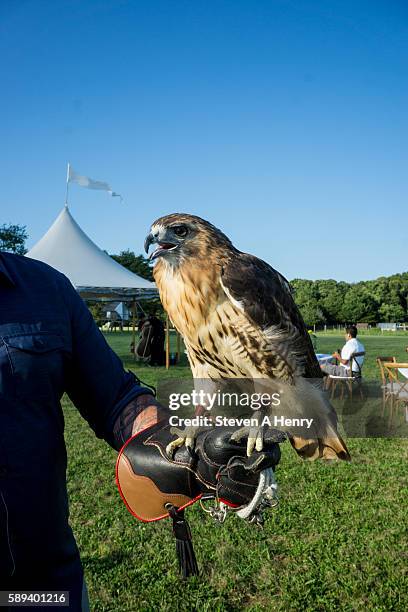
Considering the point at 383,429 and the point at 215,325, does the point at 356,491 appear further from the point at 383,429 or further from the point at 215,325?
the point at 215,325

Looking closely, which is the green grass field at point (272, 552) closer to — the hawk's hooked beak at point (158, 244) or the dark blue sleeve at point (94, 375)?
the dark blue sleeve at point (94, 375)

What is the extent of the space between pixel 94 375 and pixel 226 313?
791 mm

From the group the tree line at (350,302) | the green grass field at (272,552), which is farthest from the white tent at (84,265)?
the green grass field at (272,552)

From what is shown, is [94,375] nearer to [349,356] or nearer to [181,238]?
[181,238]

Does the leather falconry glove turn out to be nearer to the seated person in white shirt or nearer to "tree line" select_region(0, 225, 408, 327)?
"tree line" select_region(0, 225, 408, 327)

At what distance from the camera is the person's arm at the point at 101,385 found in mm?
1513

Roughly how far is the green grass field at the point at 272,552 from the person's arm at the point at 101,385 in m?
2.12

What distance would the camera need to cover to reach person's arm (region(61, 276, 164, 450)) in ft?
4.96

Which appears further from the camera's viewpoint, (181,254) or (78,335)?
(181,254)

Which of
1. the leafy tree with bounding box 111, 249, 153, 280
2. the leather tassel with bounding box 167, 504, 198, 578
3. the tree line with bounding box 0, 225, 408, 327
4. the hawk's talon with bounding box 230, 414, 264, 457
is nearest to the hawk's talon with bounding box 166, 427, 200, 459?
the hawk's talon with bounding box 230, 414, 264, 457

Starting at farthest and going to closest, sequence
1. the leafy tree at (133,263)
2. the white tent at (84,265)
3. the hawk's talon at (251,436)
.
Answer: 1. the leafy tree at (133,263)
2. the white tent at (84,265)
3. the hawk's talon at (251,436)

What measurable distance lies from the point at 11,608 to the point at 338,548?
310 cm

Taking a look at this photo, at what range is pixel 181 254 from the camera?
2.14m

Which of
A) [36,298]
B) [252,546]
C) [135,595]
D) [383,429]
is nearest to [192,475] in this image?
[36,298]
